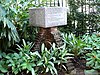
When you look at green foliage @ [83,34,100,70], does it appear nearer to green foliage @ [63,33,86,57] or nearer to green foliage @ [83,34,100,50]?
green foliage @ [83,34,100,50]

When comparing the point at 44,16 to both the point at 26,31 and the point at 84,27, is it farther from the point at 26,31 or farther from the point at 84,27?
the point at 84,27

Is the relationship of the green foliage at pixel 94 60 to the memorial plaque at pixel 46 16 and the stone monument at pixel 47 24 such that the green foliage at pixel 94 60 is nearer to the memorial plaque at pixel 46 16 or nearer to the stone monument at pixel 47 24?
the stone monument at pixel 47 24

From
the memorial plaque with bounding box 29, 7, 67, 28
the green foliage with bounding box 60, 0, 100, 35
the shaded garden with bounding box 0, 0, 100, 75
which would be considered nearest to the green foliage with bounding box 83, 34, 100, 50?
the shaded garden with bounding box 0, 0, 100, 75

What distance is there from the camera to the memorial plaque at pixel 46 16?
435 centimetres

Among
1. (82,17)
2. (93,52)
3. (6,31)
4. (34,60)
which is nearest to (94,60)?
(93,52)

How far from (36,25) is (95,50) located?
137cm

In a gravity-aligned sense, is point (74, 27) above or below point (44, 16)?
below

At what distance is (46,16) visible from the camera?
4348mm

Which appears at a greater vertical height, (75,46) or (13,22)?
(13,22)

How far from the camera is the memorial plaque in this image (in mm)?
4348

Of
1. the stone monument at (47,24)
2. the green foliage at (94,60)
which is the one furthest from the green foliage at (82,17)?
the green foliage at (94,60)

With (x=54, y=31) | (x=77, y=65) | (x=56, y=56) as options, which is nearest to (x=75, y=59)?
(x=77, y=65)

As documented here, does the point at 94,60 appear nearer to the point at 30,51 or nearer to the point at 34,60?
the point at 34,60

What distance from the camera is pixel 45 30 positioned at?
14.9 feet
